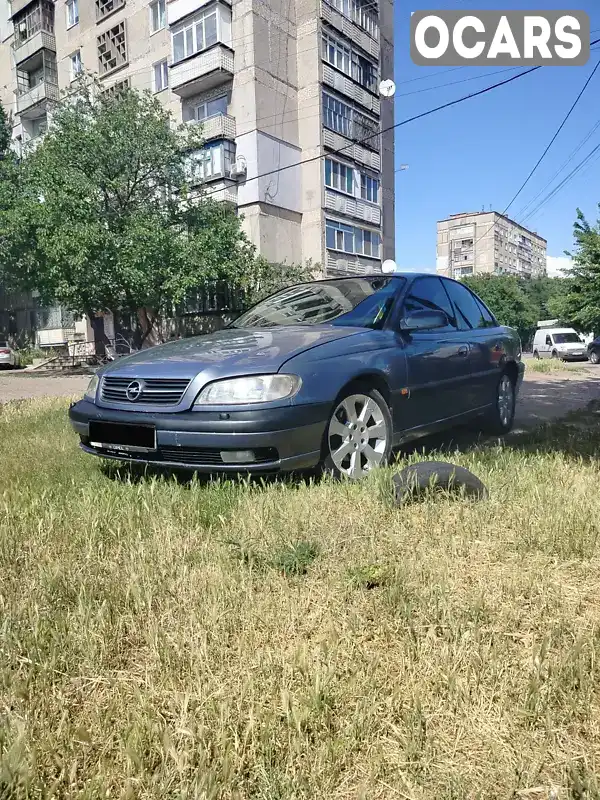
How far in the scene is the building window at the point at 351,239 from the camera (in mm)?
28531

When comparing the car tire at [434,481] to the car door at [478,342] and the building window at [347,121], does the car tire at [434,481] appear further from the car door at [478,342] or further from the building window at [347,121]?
the building window at [347,121]

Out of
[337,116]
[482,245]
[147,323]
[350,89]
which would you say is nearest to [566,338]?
[337,116]

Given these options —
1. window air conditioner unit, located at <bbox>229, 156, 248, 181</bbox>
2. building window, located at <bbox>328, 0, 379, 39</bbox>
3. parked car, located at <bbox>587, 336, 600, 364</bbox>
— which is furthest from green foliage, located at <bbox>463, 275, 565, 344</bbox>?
window air conditioner unit, located at <bbox>229, 156, 248, 181</bbox>

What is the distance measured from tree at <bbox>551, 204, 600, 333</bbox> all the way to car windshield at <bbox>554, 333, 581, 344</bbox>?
19.4 feet

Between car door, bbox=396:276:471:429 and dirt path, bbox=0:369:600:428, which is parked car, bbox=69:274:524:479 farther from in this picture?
dirt path, bbox=0:369:600:428

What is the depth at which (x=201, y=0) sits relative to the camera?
25125mm

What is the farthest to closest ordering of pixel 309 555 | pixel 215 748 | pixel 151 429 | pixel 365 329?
pixel 365 329 → pixel 151 429 → pixel 309 555 → pixel 215 748

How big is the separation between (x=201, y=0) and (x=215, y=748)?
30078 mm

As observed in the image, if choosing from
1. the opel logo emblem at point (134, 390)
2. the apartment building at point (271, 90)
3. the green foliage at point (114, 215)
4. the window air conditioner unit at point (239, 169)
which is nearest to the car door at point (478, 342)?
the opel logo emblem at point (134, 390)

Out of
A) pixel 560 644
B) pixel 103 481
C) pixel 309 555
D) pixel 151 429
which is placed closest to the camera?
pixel 560 644

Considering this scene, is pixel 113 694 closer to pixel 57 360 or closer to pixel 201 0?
pixel 57 360

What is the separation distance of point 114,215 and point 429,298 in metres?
17.1

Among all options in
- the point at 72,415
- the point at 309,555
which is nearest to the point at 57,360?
the point at 72,415

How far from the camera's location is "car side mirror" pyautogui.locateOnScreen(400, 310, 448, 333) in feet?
13.8
